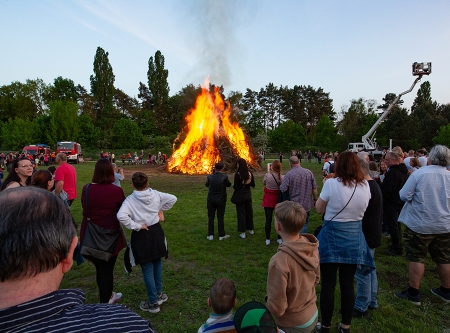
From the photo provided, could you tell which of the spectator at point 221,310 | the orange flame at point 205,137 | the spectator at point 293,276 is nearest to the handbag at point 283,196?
the spectator at point 293,276

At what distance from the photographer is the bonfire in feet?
77.0

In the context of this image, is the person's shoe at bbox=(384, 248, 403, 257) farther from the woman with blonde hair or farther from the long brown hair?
the long brown hair

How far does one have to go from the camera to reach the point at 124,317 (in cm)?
107

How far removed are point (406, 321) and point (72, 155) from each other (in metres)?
Result: 37.9

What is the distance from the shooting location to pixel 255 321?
5.84 ft

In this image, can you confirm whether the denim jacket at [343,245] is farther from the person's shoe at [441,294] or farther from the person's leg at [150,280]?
the person's leg at [150,280]

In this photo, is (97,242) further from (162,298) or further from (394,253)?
(394,253)

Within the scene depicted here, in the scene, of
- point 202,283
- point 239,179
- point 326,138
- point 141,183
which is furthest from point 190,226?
point 326,138

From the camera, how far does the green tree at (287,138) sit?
5634 cm

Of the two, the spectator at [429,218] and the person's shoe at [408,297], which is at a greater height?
the spectator at [429,218]

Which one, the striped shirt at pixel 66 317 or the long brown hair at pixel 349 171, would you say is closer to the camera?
the striped shirt at pixel 66 317

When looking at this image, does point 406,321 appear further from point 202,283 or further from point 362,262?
point 202,283

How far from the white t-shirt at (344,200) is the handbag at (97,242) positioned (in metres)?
2.77

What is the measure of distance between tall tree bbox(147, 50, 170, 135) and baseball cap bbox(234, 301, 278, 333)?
59012mm
